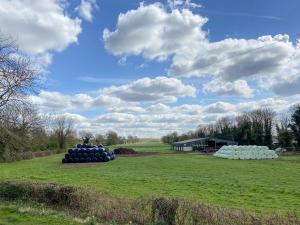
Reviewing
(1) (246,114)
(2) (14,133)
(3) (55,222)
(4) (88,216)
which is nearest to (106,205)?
(4) (88,216)

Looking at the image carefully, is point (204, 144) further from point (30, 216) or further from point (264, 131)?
point (30, 216)

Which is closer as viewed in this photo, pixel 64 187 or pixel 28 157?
pixel 64 187

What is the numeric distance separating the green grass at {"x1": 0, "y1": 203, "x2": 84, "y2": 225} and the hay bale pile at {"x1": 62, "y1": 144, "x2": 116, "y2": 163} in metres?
45.4

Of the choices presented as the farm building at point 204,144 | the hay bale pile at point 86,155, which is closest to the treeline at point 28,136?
the hay bale pile at point 86,155

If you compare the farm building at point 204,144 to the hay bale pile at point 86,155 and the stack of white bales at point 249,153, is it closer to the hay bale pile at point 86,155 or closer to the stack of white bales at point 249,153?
the stack of white bales at point 249,153

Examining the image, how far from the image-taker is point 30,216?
13594 mm

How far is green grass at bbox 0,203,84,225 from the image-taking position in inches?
495

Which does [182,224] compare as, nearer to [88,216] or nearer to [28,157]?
[88,216]

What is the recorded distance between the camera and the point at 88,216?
13766 millimetres

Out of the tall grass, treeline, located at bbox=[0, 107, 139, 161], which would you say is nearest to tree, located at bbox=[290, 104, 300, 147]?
treeline, located at bbox=[0, 107, 139, 161]

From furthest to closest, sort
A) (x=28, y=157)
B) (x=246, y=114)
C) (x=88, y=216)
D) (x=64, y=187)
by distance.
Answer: (x=246, y=114) → (x=28, y=157) → (x=64, y=187) → (x=88, y=216)

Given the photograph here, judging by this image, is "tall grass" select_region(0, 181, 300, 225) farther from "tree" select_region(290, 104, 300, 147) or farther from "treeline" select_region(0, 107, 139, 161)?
"tree" select_region(290, 104, 300, 147)

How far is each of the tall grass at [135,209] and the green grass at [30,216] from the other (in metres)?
1.04

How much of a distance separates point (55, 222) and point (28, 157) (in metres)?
65.7
